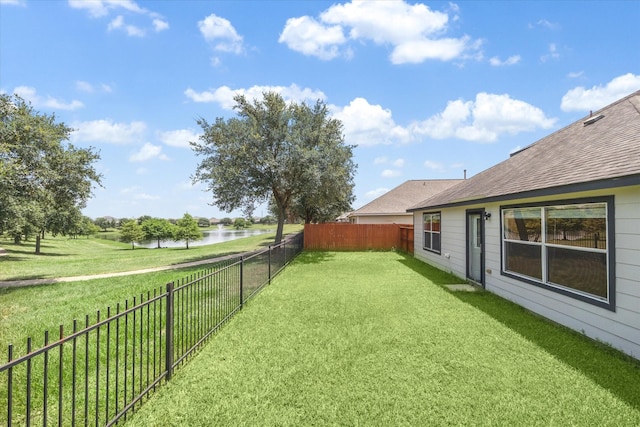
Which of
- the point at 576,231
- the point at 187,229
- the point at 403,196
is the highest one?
the point at 403,196

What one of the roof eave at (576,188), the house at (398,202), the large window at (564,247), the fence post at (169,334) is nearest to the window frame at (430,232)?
the roof eave at (576,188)

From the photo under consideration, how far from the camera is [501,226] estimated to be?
763 centimetres

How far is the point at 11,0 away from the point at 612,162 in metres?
12.1

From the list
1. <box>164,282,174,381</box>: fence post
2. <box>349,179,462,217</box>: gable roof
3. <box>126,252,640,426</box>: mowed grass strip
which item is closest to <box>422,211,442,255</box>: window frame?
<box>126,252,640,426</box>: mowed grass strip

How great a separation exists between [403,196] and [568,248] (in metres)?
20.0

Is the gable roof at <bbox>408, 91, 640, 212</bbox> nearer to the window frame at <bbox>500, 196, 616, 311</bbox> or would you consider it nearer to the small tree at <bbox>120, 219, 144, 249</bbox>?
the window frame at <bbox>500, 196, 616, 311</bbox>

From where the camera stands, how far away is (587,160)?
5578 mm

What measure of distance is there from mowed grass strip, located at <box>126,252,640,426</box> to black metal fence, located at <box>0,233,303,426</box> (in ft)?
A: 0.93

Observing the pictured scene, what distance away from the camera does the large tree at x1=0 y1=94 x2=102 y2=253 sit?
10.4 m

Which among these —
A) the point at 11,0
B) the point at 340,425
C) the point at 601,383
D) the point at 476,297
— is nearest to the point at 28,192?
the point at 11,0

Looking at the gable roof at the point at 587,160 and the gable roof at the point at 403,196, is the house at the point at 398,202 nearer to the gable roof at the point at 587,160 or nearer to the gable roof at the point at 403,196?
the gable roof at the point at 403,196

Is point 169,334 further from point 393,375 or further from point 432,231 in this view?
point 432,231

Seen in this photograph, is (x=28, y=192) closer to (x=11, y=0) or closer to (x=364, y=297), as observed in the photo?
(x=11, y=0)

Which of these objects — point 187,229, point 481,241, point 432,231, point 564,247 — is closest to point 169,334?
point 564,247
